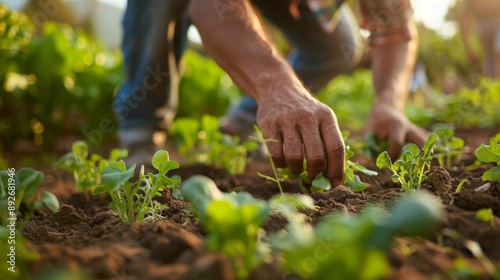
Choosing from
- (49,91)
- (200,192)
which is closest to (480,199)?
(200,192)

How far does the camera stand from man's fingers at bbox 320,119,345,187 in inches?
→ 52.2

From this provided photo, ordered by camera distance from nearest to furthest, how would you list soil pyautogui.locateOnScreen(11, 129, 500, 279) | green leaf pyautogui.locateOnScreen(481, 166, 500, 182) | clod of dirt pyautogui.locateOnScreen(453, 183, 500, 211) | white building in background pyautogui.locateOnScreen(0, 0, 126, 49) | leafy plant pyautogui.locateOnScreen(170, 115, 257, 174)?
soil pyautogui.locateOnScreen(11, 129, 500, 279), clod of dirt pyautogui.locateOnScreen(453, 183, 500, 211), green leaf pyautogui.locateOnScreen(481, 166, 500, 182), leafy plant pyautogui.locateOnScreen(170, 115, 257, 174), white building in background pyautogui.locateOnScreen(0, 0, 126, 49)

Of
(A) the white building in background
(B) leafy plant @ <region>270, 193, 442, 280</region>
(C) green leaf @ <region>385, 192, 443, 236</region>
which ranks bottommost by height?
(A) the white building in background

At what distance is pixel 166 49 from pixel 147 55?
92 mm

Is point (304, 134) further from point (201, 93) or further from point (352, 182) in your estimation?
point (201, 93)

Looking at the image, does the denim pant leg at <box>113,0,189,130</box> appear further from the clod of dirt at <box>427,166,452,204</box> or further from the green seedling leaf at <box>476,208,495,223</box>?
the green seedling leaf at <box>476,208,495,223</box>

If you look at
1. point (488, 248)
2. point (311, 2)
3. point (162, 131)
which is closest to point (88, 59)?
point (162, 131)

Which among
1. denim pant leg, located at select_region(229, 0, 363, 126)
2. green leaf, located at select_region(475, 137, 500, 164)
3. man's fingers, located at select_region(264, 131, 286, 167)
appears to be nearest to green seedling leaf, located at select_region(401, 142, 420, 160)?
green leaf, located at select_region(475, 137, 500, 164)

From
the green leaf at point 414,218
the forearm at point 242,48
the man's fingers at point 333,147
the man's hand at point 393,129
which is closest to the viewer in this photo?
the green leaf at point 414,218

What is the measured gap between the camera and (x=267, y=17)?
2814 millimetres

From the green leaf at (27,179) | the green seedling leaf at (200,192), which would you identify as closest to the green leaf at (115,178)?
the green leaf at (27,179)

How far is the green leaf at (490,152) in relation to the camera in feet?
3.81

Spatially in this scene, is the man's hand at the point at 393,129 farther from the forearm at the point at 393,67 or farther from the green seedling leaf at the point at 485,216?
the green seedling leaf at the point at 485,216

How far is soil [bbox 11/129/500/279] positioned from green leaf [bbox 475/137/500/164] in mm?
65
